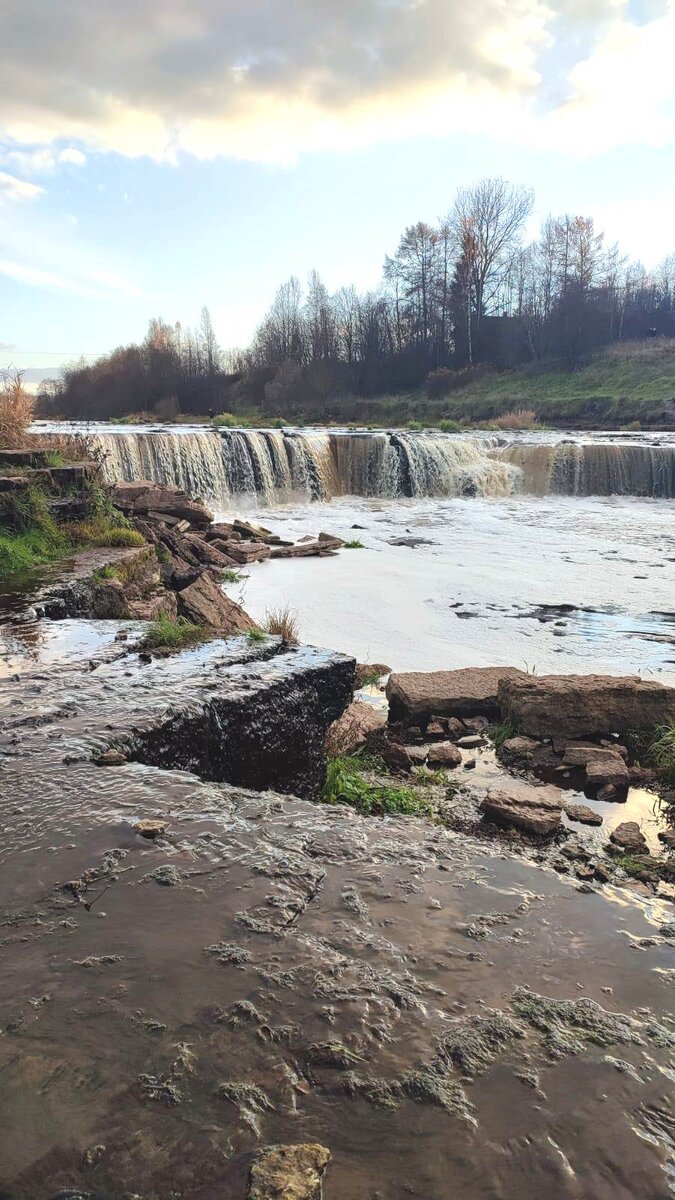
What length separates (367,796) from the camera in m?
4.09

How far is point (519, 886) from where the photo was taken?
2883mm

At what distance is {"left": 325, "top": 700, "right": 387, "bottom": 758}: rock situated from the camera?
15.6ft

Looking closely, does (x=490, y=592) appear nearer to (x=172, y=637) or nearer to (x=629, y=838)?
(x=172, y=637)

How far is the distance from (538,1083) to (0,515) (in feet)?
26.6

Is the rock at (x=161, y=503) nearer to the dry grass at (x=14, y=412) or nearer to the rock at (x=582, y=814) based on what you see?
the dry grass at (x=14, y=412)

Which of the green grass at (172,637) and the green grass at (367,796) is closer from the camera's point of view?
the green grass at (367,796)

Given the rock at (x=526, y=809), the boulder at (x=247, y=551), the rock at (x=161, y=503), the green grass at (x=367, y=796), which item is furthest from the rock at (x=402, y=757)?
the rock at (x=161, y=503)

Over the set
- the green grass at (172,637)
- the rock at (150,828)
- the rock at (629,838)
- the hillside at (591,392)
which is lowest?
the rock at (629,838)

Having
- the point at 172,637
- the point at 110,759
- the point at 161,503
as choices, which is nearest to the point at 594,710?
the point at 172,637

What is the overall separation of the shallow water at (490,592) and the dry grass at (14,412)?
12.2 feet

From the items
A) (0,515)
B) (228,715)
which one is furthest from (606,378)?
(228,715)

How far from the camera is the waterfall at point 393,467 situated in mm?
19609

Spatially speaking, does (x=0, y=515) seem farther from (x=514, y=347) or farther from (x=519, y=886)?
(x=514, y=347)

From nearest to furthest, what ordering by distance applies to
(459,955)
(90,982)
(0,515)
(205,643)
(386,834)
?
1. (90,982)
2. (459,955)
3. (386,834)
4. (205,643)
5. (0,515)
